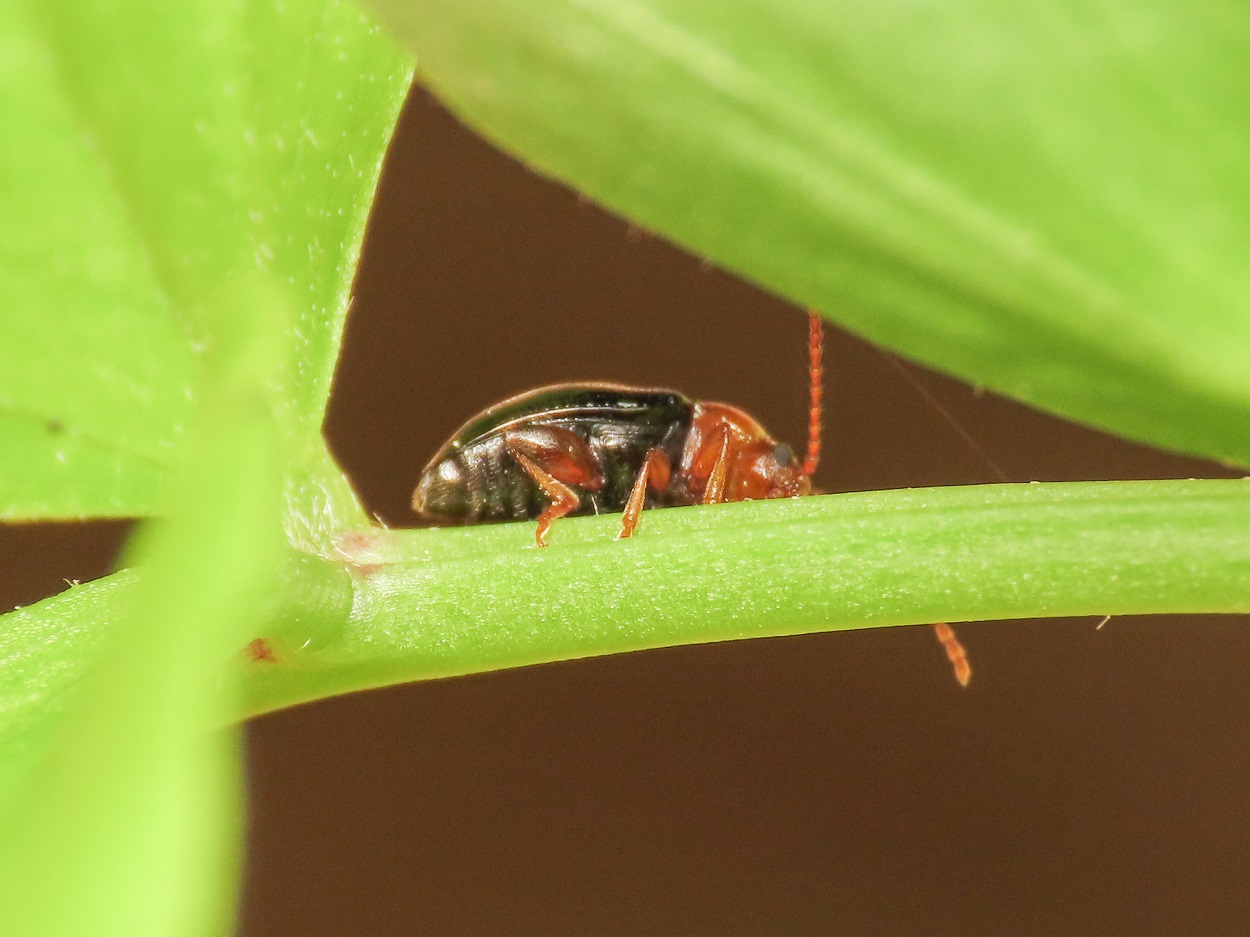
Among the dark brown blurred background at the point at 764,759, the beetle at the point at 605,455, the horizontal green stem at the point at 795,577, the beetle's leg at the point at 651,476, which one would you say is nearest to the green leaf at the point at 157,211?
the horizontal green stem at the point at 795,577

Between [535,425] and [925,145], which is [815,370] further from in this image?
[925,145]

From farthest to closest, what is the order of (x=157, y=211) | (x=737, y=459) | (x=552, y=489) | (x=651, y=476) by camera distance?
(x=737, y=459)
(x=651, y=476)
(x=552, y=489)
(x=157, y=211)

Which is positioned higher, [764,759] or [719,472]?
[719,472]

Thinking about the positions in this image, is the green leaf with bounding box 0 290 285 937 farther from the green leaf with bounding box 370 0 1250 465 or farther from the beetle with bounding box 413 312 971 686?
the beetle with bounding box 413 312 971 686

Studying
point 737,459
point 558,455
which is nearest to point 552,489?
point 558,455

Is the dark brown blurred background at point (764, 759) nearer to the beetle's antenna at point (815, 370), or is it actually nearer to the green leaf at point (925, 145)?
the beetle's antenna at point (815, 370)

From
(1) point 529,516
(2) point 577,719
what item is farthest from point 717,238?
(2) point 577,719

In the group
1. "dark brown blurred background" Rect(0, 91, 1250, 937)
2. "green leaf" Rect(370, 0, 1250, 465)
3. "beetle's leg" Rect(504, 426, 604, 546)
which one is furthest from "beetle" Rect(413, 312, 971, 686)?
"dark brown blurred background" Rect(0, 91, 1250, 937)
